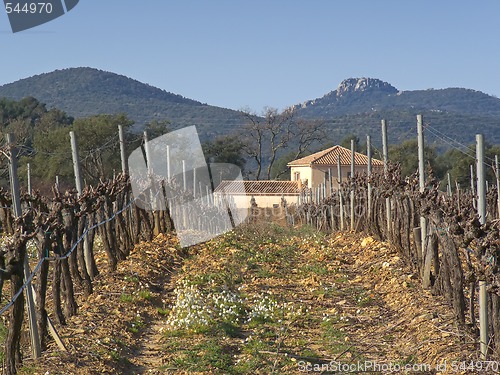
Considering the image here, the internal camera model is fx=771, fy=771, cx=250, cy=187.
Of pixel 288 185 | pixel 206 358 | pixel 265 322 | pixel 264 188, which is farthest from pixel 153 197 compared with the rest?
pixel 288 185

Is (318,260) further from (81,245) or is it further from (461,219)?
(461,219)

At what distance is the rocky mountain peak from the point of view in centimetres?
18900

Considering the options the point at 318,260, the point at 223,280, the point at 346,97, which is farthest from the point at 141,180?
the point at 346,97

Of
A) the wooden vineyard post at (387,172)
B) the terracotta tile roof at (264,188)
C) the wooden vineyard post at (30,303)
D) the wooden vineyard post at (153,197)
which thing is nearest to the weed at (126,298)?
the wooden vineyard post at (30,303)

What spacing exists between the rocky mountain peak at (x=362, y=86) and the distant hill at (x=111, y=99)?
70494 mm

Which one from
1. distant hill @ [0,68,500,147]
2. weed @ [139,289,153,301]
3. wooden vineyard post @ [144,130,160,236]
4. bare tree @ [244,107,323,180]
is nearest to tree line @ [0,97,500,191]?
bare tree @ [244,107,323,180]

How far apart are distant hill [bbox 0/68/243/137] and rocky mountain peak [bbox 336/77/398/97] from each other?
7049 cm

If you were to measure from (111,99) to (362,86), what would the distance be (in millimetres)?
90468

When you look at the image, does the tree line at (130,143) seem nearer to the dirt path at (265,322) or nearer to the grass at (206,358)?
the dirt path at (265,322)

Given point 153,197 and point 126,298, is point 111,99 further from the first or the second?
point 126,298

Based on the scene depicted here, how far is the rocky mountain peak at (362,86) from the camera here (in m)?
189

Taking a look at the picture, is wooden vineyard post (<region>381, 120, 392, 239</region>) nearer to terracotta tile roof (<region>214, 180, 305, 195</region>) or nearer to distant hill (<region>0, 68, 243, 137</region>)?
terracotta tile roof (<region>214, 180, 305, 195</region>)

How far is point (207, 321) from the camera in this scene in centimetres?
1045

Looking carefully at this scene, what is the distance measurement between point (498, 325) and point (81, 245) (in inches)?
330
